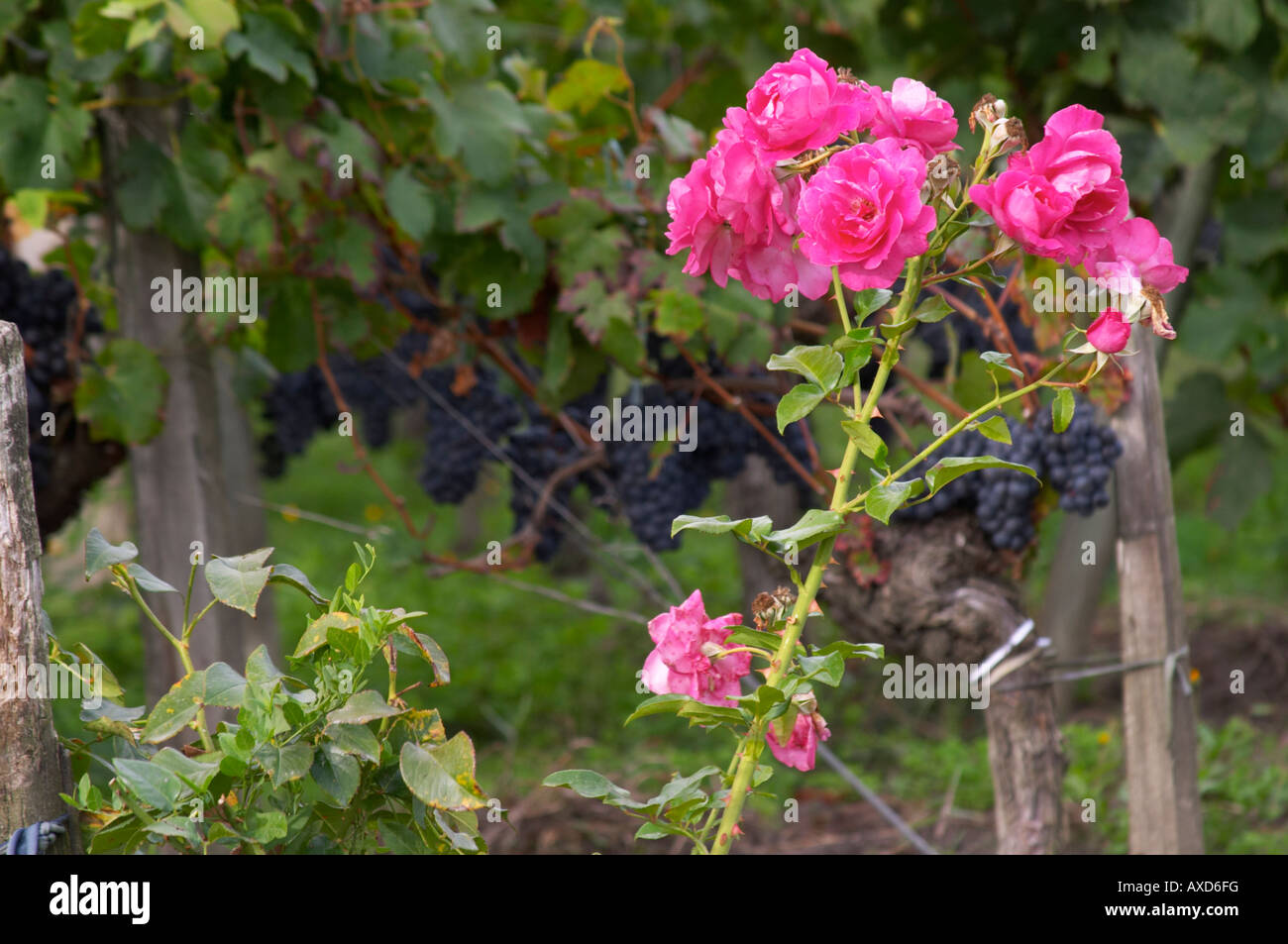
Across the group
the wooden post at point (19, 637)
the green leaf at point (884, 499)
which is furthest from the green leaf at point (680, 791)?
the wooden post at point (19, 637)

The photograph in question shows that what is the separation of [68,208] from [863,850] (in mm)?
2250

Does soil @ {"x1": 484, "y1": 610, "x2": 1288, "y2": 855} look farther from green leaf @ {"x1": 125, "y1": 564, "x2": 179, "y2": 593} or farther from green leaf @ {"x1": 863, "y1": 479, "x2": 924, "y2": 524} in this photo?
green leaf @ {"x1": 863, "y1": 479, "x2": 924, "y2": 524}

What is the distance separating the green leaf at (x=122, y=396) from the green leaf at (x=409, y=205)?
0.53 meters

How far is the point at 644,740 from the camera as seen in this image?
12.9 feet

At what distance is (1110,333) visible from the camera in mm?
856

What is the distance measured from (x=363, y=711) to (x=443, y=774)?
8cm

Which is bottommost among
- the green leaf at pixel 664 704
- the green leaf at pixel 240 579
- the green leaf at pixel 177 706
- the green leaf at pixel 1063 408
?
the green leaf at pixel 664 704

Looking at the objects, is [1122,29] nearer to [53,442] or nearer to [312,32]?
[312,32]

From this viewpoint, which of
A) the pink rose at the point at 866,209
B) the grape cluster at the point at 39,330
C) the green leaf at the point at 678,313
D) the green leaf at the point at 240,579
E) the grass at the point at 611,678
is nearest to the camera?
the pink rose at the point at 866,209

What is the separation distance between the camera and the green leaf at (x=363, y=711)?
2.82 ft

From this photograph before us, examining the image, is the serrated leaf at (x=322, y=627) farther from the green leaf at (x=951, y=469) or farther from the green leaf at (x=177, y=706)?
the green leaf at (x=951, y=469)

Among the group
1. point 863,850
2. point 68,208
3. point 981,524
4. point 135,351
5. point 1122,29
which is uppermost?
point 1122,29
